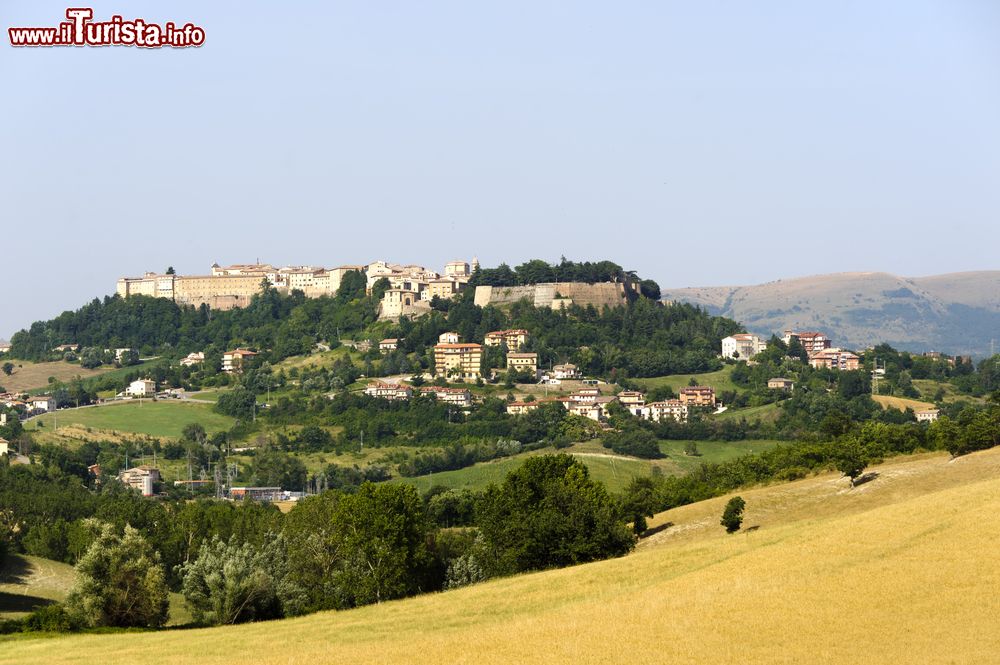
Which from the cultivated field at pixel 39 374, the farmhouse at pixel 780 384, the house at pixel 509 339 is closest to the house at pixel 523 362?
the house at pixel 509 339

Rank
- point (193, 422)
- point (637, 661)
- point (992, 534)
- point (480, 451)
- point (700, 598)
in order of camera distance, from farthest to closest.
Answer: point (193, 422), point (480, 451), point (992, 534), point (700, 598), point (637, 661)

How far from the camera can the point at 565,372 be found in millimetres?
144625

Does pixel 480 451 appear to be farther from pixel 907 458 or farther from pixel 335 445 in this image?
pixel 907 458

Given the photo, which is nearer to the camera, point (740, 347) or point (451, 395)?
point (451, 395)

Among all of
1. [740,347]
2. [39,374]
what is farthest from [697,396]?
[39,374]

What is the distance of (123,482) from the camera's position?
3952 inches

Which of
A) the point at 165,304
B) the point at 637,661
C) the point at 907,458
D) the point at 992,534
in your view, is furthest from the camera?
the point at 165,304

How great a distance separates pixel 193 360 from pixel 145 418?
109 ft

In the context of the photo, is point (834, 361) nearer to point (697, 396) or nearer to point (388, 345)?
point (697, 396)

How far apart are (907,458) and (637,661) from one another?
40.9m

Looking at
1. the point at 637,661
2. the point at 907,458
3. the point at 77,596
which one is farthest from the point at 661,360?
the point at 637,661

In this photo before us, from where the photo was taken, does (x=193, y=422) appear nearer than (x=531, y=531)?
No

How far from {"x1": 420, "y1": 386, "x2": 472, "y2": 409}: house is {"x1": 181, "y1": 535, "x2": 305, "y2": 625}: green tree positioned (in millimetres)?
82006

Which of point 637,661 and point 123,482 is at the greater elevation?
point 637,661
